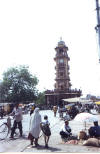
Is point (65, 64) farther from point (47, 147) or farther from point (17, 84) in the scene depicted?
point (47, 147)

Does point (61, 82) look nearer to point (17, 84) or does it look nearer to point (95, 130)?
point (17, 84)

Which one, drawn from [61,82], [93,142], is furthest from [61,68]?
[93,142]

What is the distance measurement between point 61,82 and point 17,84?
13.6 metres

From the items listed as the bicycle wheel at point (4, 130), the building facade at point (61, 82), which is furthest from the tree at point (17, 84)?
the bicycle wheel at point (4, 130)

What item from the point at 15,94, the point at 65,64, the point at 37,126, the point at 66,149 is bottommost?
the point at 66,149

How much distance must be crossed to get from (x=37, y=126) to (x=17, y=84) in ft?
204

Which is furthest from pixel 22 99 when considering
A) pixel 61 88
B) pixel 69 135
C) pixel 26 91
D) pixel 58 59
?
pixel 69 135

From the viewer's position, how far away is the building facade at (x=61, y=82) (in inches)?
2781

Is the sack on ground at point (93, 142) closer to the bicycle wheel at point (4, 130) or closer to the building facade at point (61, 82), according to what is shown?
the bicycle wheel at point (4, 130)

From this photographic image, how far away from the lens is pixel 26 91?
68938mm

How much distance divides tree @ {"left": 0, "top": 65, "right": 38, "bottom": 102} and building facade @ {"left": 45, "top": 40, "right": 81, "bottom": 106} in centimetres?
566

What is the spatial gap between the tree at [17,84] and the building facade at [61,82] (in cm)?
566

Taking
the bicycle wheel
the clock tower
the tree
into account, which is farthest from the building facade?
the bicycle wheel

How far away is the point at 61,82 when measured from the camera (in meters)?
71.7
